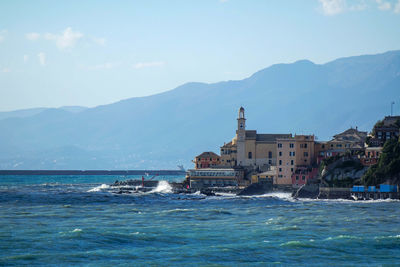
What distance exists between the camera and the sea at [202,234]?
6962cm

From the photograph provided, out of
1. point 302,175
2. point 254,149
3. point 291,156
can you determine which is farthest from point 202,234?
point 254,149

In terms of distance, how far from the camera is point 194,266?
66062 mm

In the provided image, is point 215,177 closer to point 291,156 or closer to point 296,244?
point 291,156

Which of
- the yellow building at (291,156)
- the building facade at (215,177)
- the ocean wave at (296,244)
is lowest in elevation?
the ocean wave at (296,244)

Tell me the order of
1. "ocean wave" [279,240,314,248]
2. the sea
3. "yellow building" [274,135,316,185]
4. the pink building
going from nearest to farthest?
1. the sea
2. "ocean wave" [279,240,314,248]
3. the pink building
4. "yellow building" [274,135,316,185]

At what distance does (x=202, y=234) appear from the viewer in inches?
3403

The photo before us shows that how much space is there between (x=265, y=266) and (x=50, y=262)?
781 inches

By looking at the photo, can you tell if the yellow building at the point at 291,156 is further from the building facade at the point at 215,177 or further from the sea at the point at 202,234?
the sea at the point at 202,234

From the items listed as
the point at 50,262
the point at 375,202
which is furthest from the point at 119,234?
the point at 375,202

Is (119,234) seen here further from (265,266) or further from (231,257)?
(265,266)

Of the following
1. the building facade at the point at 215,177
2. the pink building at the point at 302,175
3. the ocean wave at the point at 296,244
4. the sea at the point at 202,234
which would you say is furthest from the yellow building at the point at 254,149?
the ocean wave at the point at 296,244

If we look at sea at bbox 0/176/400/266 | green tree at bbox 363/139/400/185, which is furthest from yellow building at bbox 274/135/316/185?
sea at bbox 0/176/400/266

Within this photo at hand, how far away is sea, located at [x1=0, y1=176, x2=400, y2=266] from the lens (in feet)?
228

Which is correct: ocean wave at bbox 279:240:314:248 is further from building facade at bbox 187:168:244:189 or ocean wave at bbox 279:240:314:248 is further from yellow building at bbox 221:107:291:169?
yellow building at bbox 221:107:291:169
